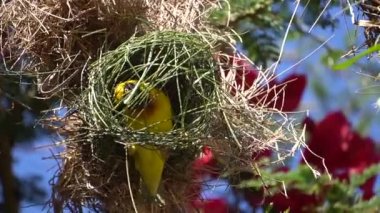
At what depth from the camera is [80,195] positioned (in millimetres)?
1666

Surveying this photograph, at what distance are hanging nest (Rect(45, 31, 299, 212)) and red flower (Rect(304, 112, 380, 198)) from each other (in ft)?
1.03

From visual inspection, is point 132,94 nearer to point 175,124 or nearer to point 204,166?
point 175,124

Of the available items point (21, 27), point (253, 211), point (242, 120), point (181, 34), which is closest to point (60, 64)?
point (21, 27)

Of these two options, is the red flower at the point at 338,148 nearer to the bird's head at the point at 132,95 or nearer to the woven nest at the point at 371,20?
the bird's head at the point at 132,95

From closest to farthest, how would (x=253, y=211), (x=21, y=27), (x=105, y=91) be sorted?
(x=105, y=91)
(x=21, y=27)
(x=253, y=211)

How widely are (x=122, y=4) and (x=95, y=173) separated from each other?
0.87ft

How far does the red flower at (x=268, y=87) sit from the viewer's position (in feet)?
5.54

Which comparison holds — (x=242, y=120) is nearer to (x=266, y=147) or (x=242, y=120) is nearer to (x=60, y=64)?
(x=266, y=147)

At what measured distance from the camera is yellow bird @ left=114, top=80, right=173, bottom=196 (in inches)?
61.5

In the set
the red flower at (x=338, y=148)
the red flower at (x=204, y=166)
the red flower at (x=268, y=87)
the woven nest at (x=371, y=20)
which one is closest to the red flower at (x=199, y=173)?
the red flower at (x=204, y=166)

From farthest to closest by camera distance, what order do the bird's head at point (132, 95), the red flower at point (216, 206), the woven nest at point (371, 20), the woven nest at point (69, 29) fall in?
the red flower at point (216, 206) < the woven nest at point (69, 29) < the bird's head at point (132, 95) < the woven nest at point (371, 20)

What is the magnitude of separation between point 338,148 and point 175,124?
1.63 ft

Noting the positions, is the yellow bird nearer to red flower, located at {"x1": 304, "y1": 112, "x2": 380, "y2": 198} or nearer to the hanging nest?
the hanging nest

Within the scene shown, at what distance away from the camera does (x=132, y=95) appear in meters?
1.54
